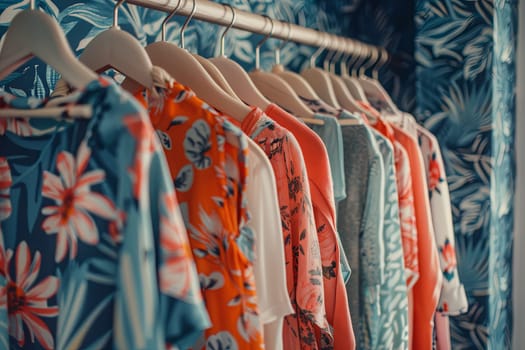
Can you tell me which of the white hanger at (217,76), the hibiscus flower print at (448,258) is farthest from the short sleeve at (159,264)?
the hibiscus flower print at (448,258)

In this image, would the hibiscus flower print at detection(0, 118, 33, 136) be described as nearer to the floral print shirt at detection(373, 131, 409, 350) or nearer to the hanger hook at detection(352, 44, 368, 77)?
the floral print shirt at detection(373, 131, 409, 350)

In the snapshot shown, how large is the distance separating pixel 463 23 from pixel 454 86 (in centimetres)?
18

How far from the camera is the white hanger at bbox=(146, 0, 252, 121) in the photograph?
2.96 feet

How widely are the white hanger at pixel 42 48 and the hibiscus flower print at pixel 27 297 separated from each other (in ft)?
0.76

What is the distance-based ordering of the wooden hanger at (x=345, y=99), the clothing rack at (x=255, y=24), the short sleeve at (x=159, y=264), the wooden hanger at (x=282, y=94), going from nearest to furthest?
the short sleeve at (x=159, y=264) < the clothing rack at (x=255, y=24) < the wooden hanger at (x=282, y=94) < the wooden hanger at (x=345, y=99)

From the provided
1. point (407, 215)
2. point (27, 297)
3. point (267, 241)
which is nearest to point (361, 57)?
point (407, 215)

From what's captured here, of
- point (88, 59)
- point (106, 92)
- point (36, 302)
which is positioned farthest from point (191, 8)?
point (36, 302)

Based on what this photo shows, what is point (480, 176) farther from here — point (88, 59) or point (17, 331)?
point (17, 331)

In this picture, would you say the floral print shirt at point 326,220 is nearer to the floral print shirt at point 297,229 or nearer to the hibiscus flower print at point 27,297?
the floral print shirt at point 297,229

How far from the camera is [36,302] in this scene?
0.71 metres

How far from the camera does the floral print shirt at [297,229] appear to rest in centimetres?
90

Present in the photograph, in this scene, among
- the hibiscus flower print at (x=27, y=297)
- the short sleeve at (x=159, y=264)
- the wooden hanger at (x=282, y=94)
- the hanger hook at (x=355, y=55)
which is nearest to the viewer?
the short sleeve at (x=159, y=264)

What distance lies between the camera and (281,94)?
1124 mm

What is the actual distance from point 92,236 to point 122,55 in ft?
0.93
